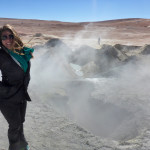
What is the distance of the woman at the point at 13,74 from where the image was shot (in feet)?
5.81

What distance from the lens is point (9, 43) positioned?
1.76m

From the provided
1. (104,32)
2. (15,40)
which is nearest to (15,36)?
(15,40)

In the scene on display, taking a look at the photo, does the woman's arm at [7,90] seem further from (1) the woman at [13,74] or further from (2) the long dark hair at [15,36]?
(2) the long dark hair at [15,36]

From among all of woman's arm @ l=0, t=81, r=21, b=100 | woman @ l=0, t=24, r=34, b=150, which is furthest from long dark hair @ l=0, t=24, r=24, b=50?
woman's arm @ l=0, t=81, r=21, b=100

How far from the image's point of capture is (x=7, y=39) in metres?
1.75

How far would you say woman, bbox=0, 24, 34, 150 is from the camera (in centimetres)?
177

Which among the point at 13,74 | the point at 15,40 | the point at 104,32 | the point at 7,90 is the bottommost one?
the point at 7,90

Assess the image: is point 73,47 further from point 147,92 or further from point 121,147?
point 121,147

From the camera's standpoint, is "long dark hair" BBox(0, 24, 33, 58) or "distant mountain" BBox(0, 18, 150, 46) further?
"distant mountain" BBox(0, 18, 150, 46)

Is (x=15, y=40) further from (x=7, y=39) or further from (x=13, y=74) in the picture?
(x=13, y=74)

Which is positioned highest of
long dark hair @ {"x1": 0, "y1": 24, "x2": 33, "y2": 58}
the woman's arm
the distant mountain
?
the distant mountain

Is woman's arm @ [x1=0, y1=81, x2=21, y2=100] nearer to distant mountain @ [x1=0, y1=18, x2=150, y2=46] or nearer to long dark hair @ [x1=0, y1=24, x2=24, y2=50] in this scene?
long dark hair @ [x1=0, y1=24, x2=24, y2=50]

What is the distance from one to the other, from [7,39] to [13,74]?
1.00 feet

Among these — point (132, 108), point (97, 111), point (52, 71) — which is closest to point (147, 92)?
point (132, 108)
